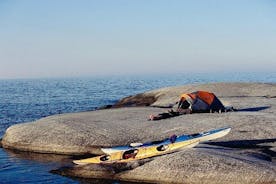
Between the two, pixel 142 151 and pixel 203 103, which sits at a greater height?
pixel 203 103

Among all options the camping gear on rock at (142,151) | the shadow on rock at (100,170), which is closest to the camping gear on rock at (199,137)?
the camping gear on rock at (142,151)

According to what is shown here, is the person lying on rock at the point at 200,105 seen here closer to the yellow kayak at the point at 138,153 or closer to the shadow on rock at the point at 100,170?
the yellow kayak at the point at 138,153

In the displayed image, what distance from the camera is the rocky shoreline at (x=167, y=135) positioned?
2459 centimetres

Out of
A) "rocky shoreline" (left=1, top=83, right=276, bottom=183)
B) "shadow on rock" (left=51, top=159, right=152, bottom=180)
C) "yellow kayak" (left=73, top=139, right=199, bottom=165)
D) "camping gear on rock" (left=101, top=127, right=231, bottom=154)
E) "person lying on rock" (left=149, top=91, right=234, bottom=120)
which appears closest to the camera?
"rocky shoreline" (left=1, top=83, right=276, bottom=183)

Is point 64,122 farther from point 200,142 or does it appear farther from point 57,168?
point 200,142

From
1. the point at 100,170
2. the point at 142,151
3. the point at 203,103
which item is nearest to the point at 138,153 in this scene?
the point at 142,151

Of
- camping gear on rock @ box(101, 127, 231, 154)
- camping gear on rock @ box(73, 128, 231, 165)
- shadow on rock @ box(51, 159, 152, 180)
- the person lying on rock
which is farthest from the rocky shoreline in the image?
the person lying on rock

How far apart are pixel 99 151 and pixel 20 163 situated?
17.2 feet

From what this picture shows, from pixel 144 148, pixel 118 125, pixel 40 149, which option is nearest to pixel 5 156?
pixel 40 149

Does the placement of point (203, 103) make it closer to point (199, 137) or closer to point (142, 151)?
point (199, 137)

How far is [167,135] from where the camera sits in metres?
33.4

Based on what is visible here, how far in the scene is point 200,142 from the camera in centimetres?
3031

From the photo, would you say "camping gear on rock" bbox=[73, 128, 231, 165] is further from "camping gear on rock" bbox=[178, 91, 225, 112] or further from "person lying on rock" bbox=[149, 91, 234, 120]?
"camping gear on rock" bbox=[178, 91, 225, 112]

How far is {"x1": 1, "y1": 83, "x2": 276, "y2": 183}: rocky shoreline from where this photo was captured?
2459cm
